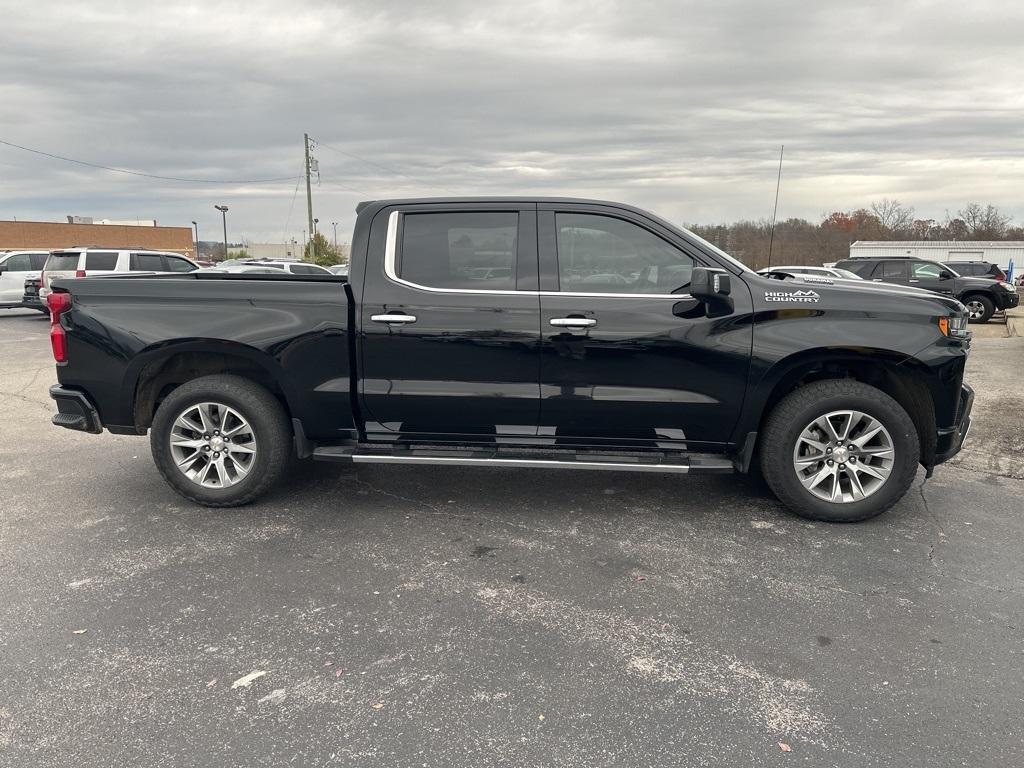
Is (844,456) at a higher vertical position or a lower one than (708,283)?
lower

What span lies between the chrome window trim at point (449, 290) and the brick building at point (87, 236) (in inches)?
2423

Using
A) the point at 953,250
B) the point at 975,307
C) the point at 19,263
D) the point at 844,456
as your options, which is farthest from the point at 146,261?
the point at 953,250

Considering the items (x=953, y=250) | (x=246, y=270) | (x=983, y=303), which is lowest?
(x=983, y=303)

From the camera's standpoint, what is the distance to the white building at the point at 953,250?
164 ft

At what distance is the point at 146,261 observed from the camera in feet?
55.2

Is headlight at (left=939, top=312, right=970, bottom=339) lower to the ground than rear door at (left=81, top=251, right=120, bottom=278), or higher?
lower

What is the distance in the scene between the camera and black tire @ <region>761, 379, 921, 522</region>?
4.21 meters

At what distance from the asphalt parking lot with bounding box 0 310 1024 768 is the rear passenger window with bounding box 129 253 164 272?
1327 cm

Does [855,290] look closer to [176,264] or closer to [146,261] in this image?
[176,264]

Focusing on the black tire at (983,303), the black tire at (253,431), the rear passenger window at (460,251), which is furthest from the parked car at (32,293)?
the black tire at (983,303)

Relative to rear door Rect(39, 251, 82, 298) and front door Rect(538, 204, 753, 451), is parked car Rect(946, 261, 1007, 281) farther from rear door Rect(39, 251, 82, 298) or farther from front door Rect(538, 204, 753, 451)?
rear door Rect(39, 251, 82, 298)

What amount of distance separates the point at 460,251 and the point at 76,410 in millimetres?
2700

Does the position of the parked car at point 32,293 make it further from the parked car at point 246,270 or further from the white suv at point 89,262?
the parked car at point 246,270

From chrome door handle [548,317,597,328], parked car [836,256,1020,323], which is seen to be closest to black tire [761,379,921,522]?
chrome door handle [548,317,597,328]
